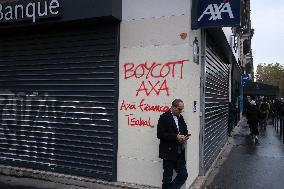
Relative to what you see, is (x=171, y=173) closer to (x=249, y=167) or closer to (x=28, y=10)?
(x=249, y=167)

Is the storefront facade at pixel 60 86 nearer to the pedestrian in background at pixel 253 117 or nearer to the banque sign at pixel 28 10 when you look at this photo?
the banque sign at pixel 28 10

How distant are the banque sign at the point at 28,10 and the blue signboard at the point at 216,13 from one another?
2.74m

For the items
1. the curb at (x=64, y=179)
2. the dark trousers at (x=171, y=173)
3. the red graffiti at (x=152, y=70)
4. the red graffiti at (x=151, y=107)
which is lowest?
the curb at (x=64, y=179)

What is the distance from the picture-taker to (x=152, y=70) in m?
7.14

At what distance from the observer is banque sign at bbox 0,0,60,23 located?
7547 mm

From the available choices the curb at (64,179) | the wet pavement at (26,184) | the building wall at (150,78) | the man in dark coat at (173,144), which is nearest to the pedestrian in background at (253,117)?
the building wall at (150,78)

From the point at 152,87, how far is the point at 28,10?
3.06m

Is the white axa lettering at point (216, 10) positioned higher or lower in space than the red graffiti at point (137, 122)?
higher

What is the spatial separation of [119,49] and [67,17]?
1212mm

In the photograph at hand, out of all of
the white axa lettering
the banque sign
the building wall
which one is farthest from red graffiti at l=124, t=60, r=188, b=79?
the banque sign

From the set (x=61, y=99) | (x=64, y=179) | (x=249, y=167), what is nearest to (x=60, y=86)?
(x=61, y=99)

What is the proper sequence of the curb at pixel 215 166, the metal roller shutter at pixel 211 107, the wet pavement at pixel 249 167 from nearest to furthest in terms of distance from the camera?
1. the curb at pixel 215 166
2. the wet pavement at pixel 249 167
3. the metal roller shutter at pixel 211 107

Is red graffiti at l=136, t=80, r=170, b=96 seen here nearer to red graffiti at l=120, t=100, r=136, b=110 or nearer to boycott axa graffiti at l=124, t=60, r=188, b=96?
boycott axa graffiti at l=124, t=60, r=188, b=96

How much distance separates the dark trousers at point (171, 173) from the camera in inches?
250
